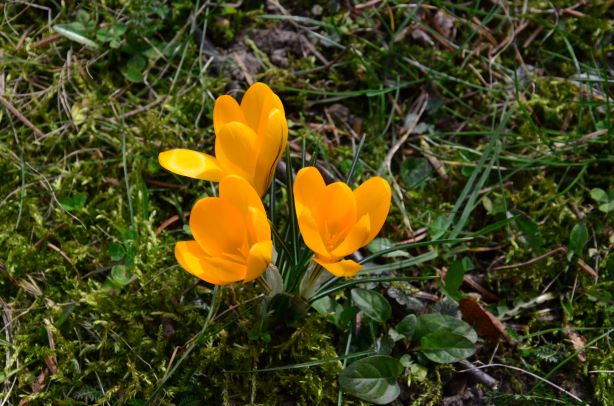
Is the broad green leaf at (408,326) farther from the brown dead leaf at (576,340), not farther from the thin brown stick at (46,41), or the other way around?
the thin brown stick at (46,41)

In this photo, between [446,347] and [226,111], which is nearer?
[226,111]

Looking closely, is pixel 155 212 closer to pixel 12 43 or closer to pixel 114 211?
pixel 114 211

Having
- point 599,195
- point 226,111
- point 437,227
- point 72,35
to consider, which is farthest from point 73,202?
point 599,195

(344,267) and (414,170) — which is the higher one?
(344,267)

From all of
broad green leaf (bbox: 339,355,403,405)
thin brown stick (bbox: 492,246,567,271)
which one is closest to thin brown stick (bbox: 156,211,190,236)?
broad green leaf (bbox: 339,355,403,405)

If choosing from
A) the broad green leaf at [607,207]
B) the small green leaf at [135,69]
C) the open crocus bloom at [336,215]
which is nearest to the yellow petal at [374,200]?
the open crocus bloom at [336,215]

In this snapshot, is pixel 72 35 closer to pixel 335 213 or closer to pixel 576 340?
pixel 335 213
